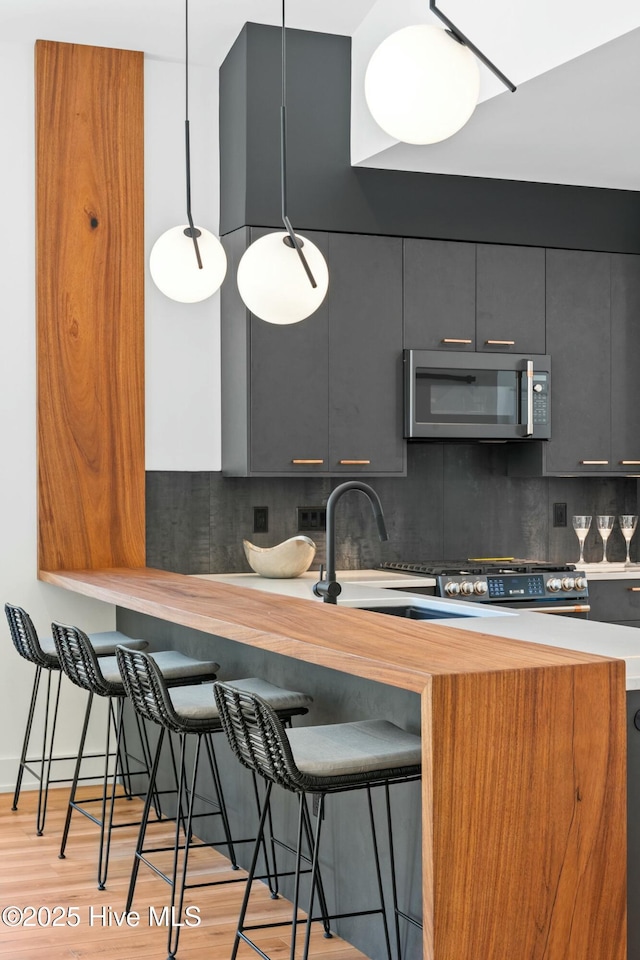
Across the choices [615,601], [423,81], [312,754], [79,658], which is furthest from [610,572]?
[423,81]

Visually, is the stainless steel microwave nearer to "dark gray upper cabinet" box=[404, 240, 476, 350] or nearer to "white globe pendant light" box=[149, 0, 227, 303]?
"dark gray upper cabinet" box=[404, 240, 476, 350]

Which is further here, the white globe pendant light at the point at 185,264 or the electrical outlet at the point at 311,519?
the electrical outlet at the point at 311,519

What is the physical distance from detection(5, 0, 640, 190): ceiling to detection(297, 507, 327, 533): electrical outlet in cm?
165

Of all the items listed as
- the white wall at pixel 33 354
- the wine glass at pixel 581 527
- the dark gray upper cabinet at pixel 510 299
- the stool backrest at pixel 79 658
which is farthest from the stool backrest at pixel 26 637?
the wine glass at pixel 581 527

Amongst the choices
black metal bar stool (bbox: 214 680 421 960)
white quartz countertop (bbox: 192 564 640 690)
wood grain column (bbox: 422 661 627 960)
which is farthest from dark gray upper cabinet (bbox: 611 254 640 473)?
wood grain column (bbox: 422 661 627 960)

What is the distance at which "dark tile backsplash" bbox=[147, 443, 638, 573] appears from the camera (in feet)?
17.3

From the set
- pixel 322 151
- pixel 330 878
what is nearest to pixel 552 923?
pixel 330 878

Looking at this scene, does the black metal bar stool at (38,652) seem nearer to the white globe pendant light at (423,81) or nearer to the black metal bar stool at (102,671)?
the black metal bar stool at (102,671)

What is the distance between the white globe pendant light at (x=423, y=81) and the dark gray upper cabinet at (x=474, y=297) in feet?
9.31

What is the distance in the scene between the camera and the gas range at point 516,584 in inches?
193

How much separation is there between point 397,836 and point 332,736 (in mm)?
383

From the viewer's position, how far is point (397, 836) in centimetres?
284

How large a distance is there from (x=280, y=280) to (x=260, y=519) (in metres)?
2.30

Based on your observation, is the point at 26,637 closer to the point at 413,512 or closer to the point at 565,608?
the point at 413,512
